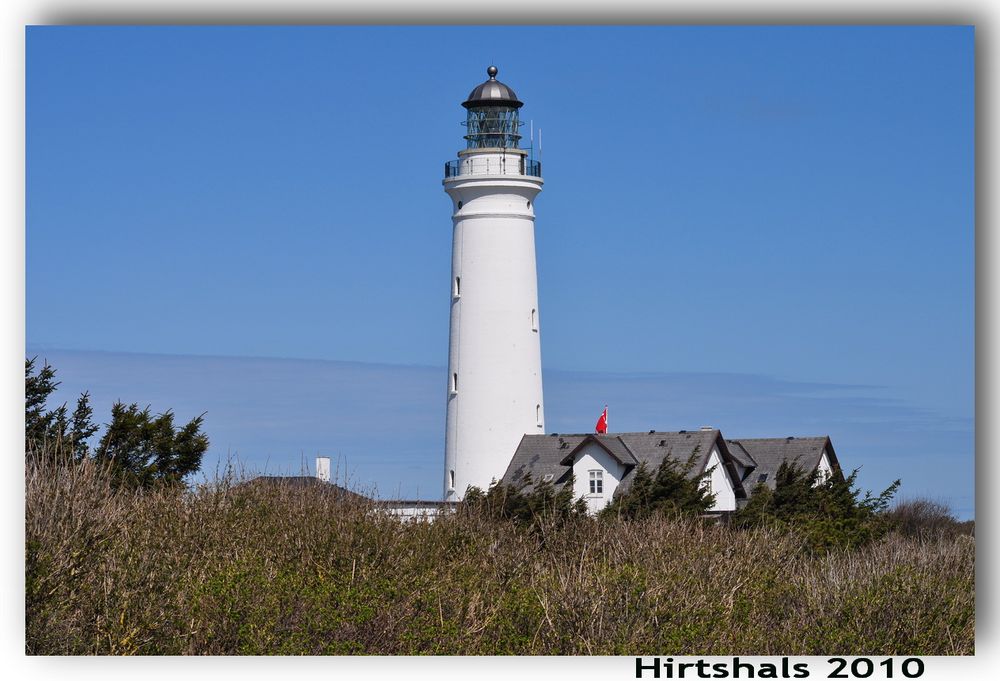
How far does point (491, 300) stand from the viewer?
3006 centimetres

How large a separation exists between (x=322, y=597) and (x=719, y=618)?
337 cm

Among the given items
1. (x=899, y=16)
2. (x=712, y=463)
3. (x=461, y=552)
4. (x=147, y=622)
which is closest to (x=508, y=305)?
(x=712, y=463)

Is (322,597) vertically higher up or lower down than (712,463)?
lower down

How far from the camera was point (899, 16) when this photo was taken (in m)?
8.71

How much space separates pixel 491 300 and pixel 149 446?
845 cm

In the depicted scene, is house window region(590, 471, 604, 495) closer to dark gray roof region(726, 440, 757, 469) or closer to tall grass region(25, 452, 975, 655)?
dark gray roof region(726, 440, 757, 469)

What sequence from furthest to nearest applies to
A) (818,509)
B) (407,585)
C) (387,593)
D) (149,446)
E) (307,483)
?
(818,509), (149,446), (307,483), (407,585), (387,593)

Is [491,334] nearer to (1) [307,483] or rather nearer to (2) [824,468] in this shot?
(2) [824,468]

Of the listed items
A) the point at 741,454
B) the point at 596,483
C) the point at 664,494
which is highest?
the point at 741,454

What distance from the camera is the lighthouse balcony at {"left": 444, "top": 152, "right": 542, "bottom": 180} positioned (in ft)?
99.3

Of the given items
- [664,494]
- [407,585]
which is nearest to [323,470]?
[407,585]

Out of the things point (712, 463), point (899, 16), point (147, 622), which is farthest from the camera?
point (712, 463)

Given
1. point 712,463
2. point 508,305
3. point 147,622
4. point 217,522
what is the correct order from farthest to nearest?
1. point 712,463
2. point 508,305
3. point 217,522
4. point 147,622

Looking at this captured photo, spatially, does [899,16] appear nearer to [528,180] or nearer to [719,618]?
[719,618]
